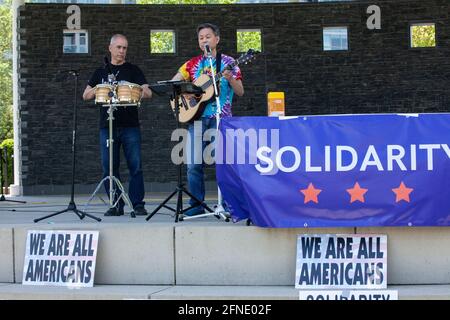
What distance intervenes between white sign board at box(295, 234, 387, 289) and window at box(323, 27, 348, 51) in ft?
43.7

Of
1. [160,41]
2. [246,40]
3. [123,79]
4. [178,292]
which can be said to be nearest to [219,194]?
[178,292]

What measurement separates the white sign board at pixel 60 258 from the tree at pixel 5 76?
45307 mm

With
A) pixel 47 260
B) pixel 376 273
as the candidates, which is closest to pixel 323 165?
pixel 376 273

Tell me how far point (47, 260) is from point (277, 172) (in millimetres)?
2287

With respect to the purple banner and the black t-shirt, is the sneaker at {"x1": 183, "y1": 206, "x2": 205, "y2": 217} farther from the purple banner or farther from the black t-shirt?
the black t-shirt

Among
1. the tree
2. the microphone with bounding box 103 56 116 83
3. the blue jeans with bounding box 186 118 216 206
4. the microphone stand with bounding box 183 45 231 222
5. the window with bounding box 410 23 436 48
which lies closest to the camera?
the microphone stand with bounding box 183 45 231 222

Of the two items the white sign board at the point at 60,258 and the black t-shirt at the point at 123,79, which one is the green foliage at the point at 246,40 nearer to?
the black t-shirt at the point at 123,79

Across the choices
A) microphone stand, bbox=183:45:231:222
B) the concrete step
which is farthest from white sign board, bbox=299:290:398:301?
microphone stand, bbox=183:45:231:222

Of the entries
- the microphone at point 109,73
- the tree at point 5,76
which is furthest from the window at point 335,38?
the tree at point 5,76

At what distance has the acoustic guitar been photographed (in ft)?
27.2

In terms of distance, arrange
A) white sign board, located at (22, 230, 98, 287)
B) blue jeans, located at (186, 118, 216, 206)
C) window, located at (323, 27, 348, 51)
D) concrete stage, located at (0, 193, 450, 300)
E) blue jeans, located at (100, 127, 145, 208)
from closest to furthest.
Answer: concrete stage, located at (0, 193, 450, 300) → white sign board, located at (22, 230, 98, 287) → blue jeans, located at (186, 118, 216, 206) → blue jeans, located at (100, 127, 145, 208) → window, located at (323, 27, 348, 51)

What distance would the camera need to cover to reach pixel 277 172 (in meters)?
7.27
